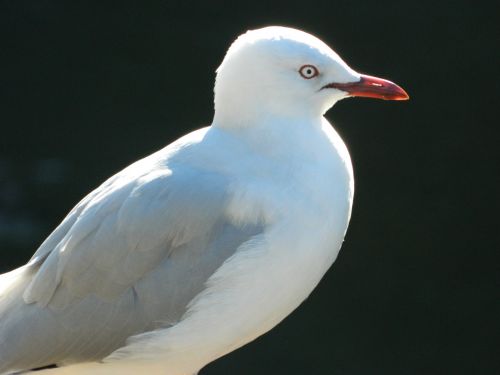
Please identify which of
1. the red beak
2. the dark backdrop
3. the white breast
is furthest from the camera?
the dark backdrop

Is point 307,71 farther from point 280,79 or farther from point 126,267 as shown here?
point 126,267

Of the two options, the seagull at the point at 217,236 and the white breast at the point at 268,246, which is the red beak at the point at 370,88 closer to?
the seagull at the point at 217,236

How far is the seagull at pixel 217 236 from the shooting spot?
2725 mm

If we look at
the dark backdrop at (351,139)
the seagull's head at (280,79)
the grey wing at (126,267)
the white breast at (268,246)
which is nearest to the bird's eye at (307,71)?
the seagull's head at (280,79)

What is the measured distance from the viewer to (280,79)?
9.09 feet

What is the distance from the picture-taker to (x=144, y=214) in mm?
2754

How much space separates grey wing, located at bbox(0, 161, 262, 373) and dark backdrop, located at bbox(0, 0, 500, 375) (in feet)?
6.51

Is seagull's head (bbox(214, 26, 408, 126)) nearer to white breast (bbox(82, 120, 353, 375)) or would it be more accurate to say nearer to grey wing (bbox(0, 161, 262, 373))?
white breast (bbox(82, 120, 353, 375))

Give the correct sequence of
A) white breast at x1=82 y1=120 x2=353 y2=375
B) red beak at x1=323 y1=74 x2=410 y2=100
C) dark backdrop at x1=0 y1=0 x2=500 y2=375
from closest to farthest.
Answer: white breast at x1=82 y1=120 x2=353 y2=375, red beak at x1=323 y1=74 x2=410 y2=100, dark backdrop at x1=0 y1=0 x2=500 y2=375

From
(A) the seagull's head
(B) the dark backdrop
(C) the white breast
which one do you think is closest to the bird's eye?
(A) the seagull's head

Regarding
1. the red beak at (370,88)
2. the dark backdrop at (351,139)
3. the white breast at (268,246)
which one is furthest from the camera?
the dark backdrop at (351,139)

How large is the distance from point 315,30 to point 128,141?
1.00 m

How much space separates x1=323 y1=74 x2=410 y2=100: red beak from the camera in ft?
9.21

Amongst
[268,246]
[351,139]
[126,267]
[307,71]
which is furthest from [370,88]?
[351,139]
